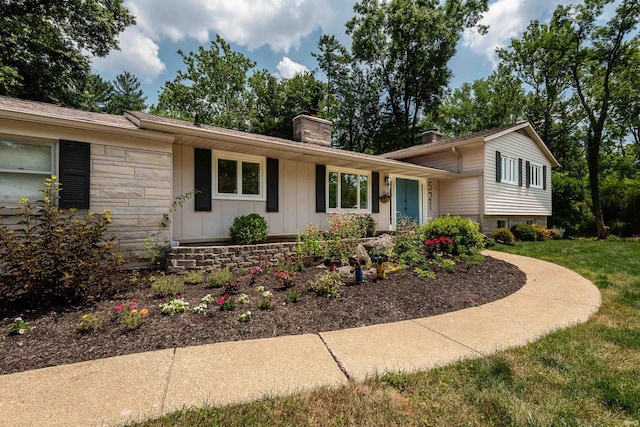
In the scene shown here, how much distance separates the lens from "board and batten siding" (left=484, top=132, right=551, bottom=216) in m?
11.6

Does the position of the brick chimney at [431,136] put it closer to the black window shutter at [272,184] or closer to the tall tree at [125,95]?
the black window shutter at [272,184]

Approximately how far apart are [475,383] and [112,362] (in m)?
3.05

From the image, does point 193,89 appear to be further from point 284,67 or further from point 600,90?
point 600,90

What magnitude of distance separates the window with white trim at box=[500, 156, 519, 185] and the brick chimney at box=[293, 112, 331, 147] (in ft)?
25.7

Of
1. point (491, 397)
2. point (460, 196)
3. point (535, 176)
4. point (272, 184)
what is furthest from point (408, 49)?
point (491, 397)

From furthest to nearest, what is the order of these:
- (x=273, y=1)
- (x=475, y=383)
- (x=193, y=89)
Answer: (x=193, y=89), (x=273, y=1), (x=475, y=383)

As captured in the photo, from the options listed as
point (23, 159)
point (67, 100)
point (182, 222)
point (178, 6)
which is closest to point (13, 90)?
point (67, 100)

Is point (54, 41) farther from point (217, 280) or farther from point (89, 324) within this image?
point (89, 324)

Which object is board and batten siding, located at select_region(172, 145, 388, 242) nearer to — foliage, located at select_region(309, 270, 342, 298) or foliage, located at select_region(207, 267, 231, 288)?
foliage, located at select_region(207, 267, 231, 288)

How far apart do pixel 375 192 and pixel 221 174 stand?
545 cm

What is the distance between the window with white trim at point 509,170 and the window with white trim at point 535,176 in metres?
1.63

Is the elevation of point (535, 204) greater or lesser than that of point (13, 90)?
lesser

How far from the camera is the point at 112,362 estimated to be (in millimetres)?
2479

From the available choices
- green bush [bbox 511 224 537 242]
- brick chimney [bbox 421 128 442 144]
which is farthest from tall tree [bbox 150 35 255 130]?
green bush [bbox 511 224 537 242]
